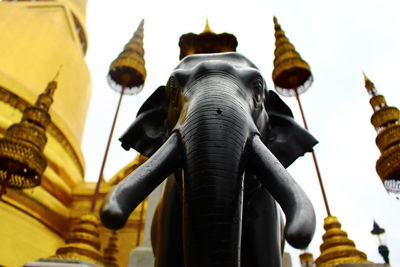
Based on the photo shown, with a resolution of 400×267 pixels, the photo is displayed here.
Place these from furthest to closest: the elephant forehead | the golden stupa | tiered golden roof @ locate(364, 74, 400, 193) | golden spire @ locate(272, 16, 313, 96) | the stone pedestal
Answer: golden spire @ locate(272, 16, 313, 96)
the golden stupa
tiered golden roof @ locate(364, 74, 400, 193)
the stone pedestal
the elephant forehead

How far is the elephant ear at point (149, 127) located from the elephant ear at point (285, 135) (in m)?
0.47

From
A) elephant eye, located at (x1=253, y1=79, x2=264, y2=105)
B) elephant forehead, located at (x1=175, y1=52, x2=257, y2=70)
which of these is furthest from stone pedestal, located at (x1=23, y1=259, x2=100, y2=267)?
elephant eye, located at (x1=253, y1=79, x2=264, y2=105)

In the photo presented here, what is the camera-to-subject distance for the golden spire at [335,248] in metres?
3.82

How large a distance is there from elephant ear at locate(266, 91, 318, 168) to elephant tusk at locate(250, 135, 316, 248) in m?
0.41

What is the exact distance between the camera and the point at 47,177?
795 centimetres

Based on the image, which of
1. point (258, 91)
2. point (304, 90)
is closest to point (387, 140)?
point (304, 90)

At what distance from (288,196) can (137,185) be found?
Answer: 16.0 inches

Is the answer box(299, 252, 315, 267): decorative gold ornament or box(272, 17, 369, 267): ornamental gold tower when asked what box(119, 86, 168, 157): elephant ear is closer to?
box(272, 17, 369, 267): ornamental gold tower

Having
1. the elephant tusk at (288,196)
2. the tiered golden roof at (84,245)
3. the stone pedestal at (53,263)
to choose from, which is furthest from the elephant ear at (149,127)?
the tiered golden roof at (84,245)

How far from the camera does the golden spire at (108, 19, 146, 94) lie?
739 cm

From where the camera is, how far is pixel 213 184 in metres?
1.01

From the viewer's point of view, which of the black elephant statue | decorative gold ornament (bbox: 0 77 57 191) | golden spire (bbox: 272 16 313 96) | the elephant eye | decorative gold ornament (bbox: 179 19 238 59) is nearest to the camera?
the black elephant statue

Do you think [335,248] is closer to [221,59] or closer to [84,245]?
[84,245]

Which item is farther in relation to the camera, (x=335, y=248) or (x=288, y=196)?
(x=335, y=248)
